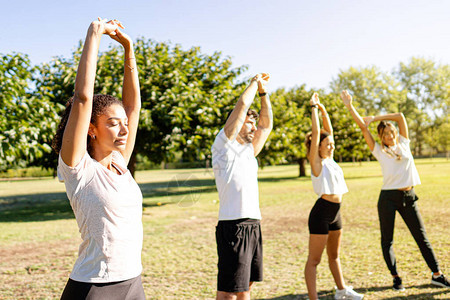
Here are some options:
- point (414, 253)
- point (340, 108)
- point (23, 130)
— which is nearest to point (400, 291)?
point (414, 253)

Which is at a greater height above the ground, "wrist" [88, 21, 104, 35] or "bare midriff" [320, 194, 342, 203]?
"wrist" [88, 21, 104, 35]

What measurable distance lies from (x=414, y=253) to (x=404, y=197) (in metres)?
2.38

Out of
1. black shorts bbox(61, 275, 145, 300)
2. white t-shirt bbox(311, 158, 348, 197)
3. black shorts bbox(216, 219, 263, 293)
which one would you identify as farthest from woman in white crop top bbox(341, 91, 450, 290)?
black shorts bbox(61, 275, 145, 300)

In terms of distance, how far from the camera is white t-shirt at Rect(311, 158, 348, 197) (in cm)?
470

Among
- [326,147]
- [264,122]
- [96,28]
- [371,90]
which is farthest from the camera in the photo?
[371,90]

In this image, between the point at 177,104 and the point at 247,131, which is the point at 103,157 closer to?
the point at 247,131

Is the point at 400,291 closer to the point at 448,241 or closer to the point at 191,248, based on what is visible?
the point at 448,241

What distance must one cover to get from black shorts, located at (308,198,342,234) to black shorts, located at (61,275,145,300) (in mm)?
2955

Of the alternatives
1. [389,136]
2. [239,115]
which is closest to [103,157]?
[239,115]

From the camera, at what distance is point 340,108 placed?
32.4 metres

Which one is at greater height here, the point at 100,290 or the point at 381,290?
the point at 100,290

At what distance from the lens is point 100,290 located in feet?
6.56

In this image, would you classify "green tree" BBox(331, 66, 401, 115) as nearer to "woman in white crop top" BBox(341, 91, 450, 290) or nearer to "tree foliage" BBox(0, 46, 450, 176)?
"tree foliage" BBox(0, 46, 450, 176)

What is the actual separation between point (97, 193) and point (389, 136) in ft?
15.3
